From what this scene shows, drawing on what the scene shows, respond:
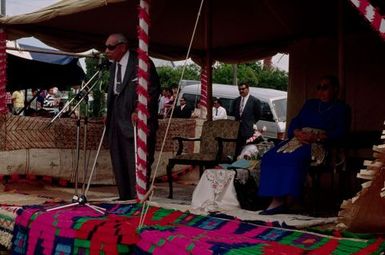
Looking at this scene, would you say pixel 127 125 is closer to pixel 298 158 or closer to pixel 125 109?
pixel 125 109

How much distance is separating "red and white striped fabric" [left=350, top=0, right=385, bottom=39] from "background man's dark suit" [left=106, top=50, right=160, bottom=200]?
2.83 meters

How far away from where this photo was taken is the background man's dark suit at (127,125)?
6.57 m

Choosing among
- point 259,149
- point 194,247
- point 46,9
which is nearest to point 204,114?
point 259,149

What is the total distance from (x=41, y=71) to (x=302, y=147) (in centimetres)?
807

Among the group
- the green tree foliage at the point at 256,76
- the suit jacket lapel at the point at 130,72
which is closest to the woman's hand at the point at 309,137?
the suit jacket lapel at the point at 130,72

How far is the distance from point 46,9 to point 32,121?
1543 mm

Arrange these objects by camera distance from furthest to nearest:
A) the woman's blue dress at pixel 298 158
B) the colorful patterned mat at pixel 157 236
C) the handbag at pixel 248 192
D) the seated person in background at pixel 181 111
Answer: the seated person in background at pixel 181 111, the handbag at pixel 248 192, the woman's blue dress at pixel 298 158, the colorful patterned mat at pixel 157 236

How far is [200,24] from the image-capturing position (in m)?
9.48

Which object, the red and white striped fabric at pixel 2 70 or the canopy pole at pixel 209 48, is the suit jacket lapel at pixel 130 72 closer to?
the canopy pole at pixel 209 48

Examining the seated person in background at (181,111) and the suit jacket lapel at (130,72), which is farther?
the seated person in background at (181,111)

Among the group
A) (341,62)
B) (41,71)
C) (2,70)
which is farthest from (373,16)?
(41,71)

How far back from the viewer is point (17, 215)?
18.6 feet

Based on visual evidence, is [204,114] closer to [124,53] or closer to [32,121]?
[32,121]

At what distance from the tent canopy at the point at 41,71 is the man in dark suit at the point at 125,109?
244 inches
